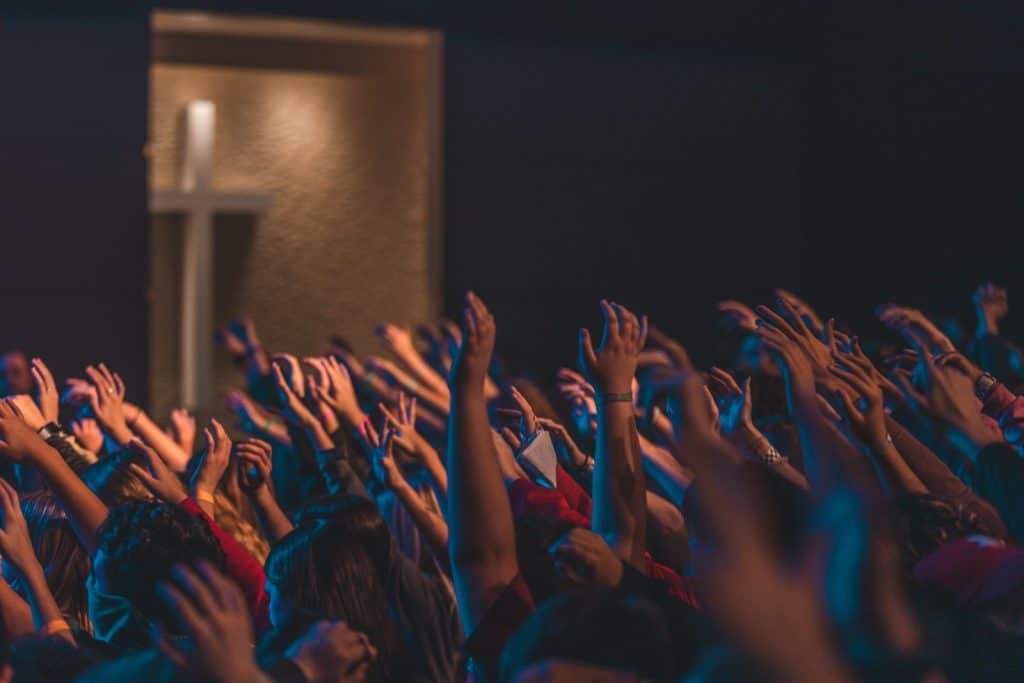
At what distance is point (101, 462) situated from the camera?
333 centimetres

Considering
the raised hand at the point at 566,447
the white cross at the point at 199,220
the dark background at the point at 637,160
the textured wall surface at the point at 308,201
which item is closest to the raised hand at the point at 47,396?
Result: the raised hand at the point at 566,447

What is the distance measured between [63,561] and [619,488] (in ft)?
4.19

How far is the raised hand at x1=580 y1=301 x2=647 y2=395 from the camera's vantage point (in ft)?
8.81

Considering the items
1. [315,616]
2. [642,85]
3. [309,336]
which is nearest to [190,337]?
[309,336]

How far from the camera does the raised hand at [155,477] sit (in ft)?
10.3

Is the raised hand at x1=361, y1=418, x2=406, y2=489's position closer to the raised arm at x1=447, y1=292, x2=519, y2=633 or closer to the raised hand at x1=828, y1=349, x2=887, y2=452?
the raised arm at x1=447, y1=292, x2=519, y2=633

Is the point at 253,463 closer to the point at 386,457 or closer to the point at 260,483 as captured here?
the point at 260,483

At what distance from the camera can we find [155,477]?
3197 mm

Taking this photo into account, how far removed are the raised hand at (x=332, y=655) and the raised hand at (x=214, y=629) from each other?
196 mm

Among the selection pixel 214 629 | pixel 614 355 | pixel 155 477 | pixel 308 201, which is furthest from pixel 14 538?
pixel 308 201

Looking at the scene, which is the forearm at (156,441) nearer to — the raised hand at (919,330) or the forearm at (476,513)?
the forearm at (476,513)

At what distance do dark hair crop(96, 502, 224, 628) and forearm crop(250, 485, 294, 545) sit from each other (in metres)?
0.85

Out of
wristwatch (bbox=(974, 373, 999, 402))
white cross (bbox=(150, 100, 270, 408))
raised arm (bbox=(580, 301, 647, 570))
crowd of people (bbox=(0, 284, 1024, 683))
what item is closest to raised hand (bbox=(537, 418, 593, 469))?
crowd of people (bbox=(0, 284, 1024, 683))

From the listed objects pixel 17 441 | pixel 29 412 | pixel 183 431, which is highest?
pixel 17 441
